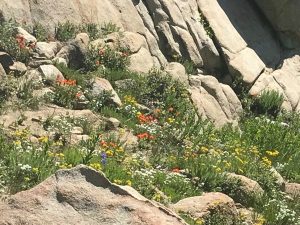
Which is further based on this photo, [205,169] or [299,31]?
[299,31]

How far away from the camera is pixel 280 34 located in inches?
896

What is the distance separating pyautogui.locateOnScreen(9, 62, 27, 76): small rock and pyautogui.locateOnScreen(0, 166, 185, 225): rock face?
7.99 m

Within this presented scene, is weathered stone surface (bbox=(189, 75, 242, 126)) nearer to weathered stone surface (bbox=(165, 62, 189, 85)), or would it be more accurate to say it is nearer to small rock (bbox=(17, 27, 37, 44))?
weathered stone surface (bbox=(165, 62, 189, 85))

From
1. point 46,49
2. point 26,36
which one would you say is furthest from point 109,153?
point 26,36

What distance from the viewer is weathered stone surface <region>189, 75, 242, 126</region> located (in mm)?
16391

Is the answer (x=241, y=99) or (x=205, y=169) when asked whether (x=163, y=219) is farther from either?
(x=241, y=99)

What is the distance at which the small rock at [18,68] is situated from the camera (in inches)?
485

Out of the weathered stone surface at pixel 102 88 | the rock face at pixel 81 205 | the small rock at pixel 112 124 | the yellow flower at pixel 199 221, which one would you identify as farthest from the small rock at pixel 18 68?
the rock face at pixel 81 205

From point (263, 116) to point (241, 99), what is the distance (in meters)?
1.36

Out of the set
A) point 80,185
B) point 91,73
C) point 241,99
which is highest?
point 80,185

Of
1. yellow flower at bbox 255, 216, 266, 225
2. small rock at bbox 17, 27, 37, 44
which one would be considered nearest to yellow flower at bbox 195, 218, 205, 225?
yellow flower at bbox 255, 216, 266, 225

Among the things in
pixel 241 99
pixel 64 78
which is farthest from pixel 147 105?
pixel 241 99

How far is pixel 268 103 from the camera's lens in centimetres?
1867

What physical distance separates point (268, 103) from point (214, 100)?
2.57 meters
